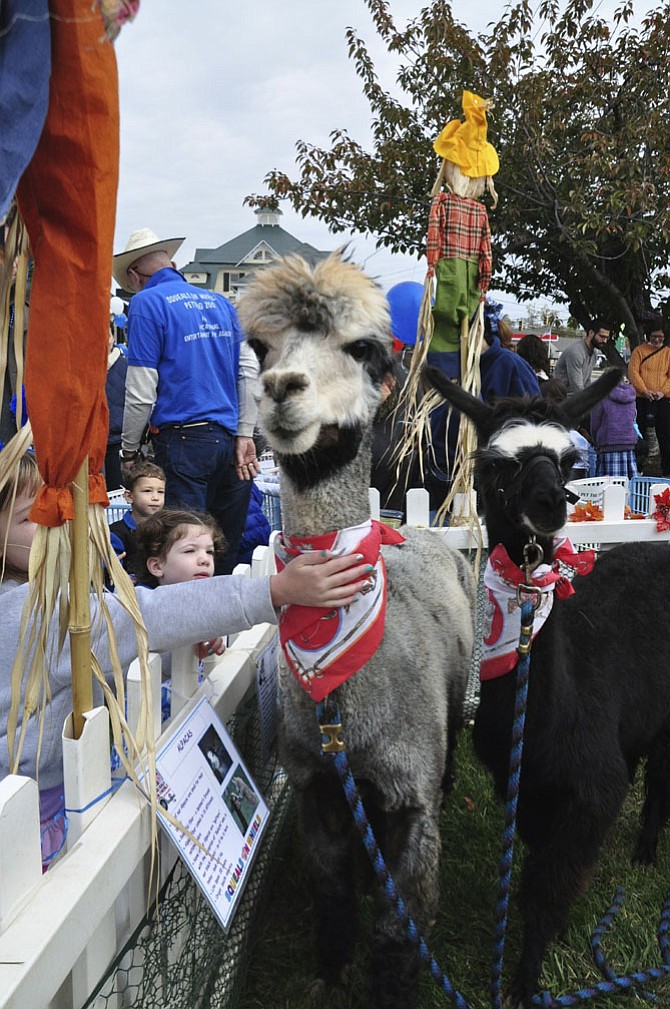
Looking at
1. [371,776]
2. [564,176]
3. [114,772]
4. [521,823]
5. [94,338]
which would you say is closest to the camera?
[94,338]

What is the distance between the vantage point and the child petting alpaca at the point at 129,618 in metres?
1.81

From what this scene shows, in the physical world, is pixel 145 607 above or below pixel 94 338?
below

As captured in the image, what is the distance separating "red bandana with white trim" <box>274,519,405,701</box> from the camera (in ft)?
6.14

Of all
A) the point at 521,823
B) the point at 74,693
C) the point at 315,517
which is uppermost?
the point at 315,517

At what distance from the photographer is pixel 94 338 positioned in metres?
1.42

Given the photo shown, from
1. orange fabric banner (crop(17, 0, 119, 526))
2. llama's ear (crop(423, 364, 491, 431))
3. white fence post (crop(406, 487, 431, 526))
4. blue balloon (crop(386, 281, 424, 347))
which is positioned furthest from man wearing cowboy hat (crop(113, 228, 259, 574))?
orange fabric banner (crop(17, 0, 119, 526))

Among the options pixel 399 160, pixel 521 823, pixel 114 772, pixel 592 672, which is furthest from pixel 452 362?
pixel 399 160

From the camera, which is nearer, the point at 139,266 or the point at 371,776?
the point at 371,776

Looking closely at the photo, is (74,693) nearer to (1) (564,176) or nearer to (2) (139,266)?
(2) (139,266)

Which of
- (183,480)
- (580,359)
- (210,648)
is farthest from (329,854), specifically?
(580,359)

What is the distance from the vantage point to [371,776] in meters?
2.08

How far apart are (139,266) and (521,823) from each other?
343 centimetres

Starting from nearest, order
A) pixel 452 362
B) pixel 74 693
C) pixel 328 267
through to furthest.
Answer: pixel 74 693 < pixel 328 267 < pixel 452 362

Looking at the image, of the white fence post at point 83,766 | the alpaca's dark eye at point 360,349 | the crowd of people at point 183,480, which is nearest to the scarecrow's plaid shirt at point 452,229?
the crowd of people at point 183,480
